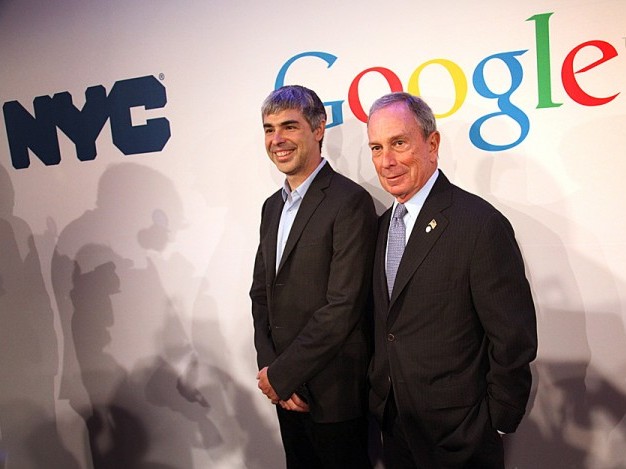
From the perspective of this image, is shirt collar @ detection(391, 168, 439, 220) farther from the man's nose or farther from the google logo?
the google logo

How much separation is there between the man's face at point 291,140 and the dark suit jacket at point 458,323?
1.73 ft

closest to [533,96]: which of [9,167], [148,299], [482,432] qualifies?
[482,432]

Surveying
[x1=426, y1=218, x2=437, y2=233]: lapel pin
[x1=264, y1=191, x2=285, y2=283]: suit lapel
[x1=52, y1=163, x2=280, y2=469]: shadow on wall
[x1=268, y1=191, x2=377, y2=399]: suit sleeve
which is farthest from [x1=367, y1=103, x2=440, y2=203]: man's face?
[x1=52, y1=163, x2=280, y2=469]: shadow on wall

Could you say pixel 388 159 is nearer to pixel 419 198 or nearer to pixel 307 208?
pixel 419 198

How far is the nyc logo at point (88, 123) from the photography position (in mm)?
2883

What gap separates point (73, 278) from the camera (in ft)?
10.5

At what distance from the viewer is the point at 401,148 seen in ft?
5.68

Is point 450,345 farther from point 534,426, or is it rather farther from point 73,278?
point 73,278

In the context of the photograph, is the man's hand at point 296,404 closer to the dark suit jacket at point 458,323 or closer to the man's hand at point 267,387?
the man's hand at point 267,387

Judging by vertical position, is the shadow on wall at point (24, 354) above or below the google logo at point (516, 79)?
below

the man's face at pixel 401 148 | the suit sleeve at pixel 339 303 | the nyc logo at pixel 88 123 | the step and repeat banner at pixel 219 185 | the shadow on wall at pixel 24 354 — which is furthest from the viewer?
the shadow on wall at pixel 24 354

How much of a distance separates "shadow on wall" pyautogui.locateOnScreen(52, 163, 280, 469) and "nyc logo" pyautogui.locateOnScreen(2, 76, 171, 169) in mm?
168

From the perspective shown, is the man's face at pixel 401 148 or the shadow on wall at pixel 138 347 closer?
the man's face at pixel 401 148

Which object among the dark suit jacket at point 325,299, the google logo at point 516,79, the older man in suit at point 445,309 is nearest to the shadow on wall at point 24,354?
the dark suit jacket at point 325,299
